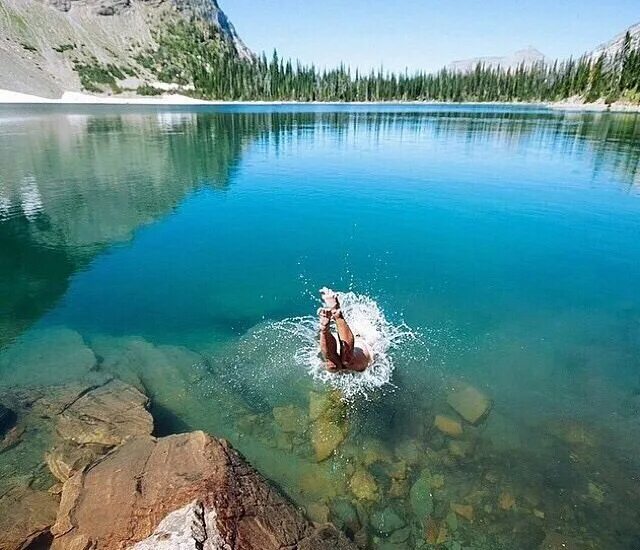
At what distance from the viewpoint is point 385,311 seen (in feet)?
52.9

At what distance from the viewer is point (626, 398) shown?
38.4 feet

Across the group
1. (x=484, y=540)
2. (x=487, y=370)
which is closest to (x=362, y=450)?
(x=484, y=540)

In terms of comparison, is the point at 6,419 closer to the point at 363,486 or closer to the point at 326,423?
the point at 326,423

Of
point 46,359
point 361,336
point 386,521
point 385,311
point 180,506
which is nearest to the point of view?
point 180,506

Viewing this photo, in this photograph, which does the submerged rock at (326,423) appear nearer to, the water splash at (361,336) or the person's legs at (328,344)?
the water splash at (361,336)

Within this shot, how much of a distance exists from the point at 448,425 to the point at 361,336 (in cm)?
426

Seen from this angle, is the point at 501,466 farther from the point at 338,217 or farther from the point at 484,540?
the point at 338,217

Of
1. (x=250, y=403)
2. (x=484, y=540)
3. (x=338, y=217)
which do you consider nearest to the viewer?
(x=484, y=540)

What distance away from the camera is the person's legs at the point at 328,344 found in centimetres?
1057

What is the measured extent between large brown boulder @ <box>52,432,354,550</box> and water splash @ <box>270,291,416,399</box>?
201 inches

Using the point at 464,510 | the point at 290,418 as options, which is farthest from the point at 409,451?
the point at 290,418

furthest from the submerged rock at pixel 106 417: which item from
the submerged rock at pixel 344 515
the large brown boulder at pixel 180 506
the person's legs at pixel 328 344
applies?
the person's legs at pixel 328 344

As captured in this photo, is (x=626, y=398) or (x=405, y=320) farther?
(x=405, y=320)

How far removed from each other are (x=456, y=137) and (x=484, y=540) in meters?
64.3
